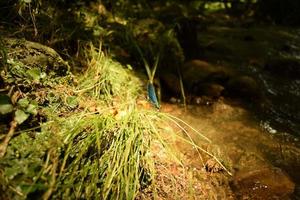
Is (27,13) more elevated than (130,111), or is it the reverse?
(27,13)

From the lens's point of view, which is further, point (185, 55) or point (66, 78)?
point (185, 55)

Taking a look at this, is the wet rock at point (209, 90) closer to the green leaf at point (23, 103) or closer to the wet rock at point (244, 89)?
the wet rock at point (244, 89)

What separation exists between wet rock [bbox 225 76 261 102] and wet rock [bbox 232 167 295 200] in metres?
A: 1.22

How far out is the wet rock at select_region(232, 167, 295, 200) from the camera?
229cm

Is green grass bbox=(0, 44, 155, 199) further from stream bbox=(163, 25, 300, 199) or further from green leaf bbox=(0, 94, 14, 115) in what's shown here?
stream bbox=(163, 25, 300, 199)

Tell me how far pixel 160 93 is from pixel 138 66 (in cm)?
49

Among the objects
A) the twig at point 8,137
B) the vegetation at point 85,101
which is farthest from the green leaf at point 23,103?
the twig at point 8,137

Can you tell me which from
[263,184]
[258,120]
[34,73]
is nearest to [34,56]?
[34,73]

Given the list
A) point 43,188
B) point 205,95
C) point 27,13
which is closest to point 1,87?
point 43,188

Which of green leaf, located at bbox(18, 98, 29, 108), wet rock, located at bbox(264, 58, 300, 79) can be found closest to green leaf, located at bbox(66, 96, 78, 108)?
green leaf, located at bbox(18, 98, 29, 108)

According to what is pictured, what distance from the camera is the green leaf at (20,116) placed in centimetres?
189

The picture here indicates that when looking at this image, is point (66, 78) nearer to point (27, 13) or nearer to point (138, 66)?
point (27, 13)

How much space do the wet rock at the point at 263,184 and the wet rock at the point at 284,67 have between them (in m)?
2.06

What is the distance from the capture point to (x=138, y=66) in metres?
3.84
